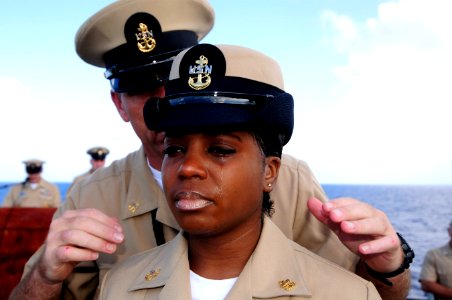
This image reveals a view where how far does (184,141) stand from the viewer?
1.92m

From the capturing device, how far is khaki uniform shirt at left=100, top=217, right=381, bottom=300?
192 centimetres

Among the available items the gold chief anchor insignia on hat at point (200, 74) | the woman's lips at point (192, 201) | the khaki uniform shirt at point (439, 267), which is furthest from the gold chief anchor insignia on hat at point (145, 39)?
the khaki uniform shirt at point (439, 267)

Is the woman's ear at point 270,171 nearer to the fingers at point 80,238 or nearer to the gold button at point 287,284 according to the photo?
the gold button at point 287,284

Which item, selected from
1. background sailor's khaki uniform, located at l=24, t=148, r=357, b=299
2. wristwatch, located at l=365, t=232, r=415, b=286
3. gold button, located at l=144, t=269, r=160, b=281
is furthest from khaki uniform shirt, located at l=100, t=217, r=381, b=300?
background sailor's khaki uniform, located at l=24, t=148, r=357, b=299

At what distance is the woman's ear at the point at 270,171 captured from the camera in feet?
6.71

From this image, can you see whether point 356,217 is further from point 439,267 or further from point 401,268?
point 439,267

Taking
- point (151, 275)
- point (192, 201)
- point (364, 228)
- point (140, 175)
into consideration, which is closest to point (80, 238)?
point (151, 275)

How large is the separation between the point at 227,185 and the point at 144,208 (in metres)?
1.10

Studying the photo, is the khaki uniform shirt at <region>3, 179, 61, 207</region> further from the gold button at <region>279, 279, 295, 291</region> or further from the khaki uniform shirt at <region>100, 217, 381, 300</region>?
the gold button at <region>279, 279, 295, 291</region>

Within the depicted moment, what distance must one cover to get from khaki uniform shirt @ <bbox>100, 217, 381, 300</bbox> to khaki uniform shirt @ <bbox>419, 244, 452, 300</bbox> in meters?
6.62

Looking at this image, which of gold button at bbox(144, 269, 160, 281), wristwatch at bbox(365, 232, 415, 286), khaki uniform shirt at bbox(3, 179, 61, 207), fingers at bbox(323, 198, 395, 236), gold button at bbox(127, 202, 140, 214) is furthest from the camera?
khaki uniform shirt at bbox(3, 179, 61, 207)

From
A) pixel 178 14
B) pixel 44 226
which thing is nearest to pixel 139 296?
pixel 178 14

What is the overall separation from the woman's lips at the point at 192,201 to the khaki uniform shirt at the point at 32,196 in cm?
984

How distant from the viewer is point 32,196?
11031 mm
